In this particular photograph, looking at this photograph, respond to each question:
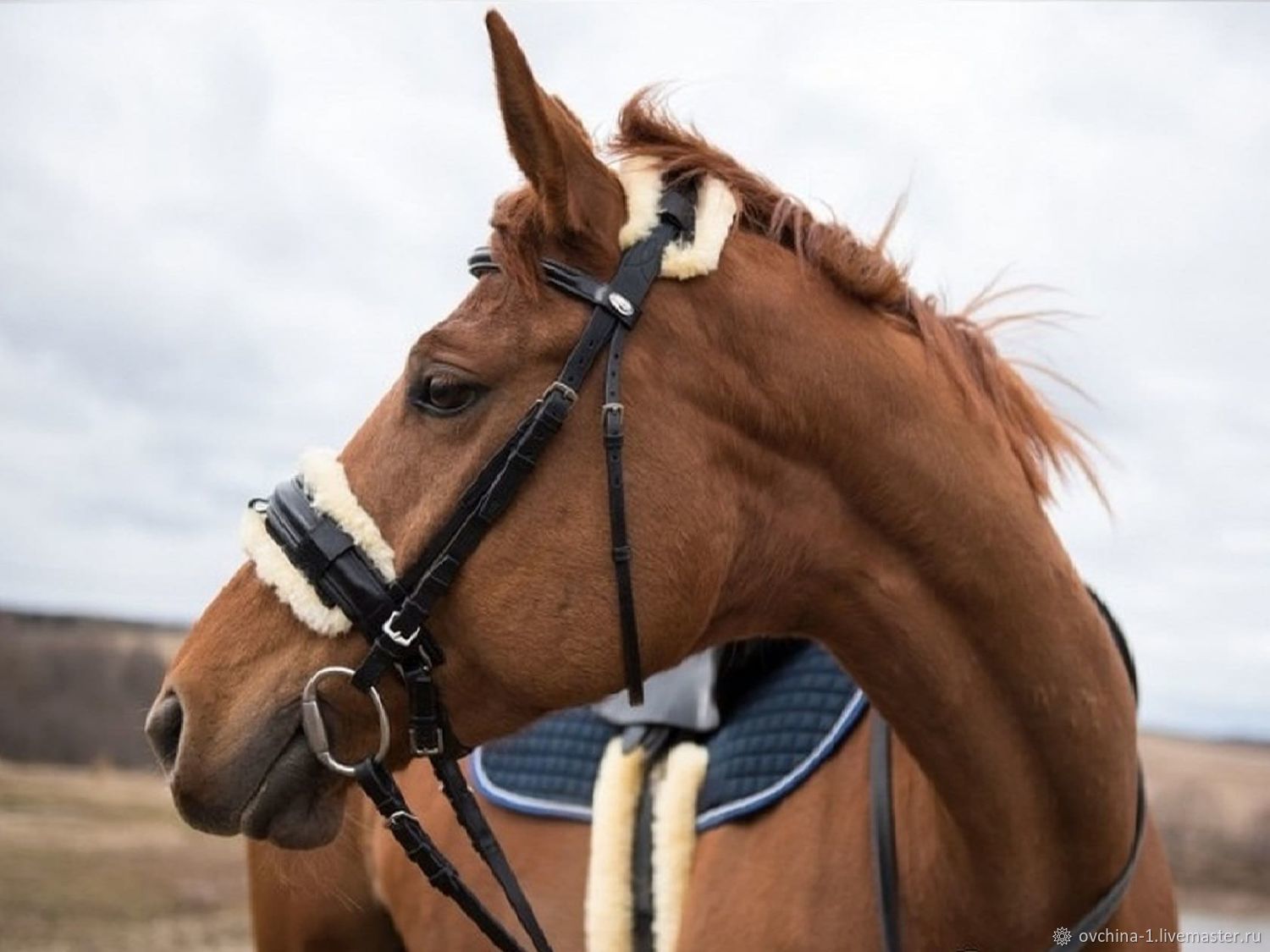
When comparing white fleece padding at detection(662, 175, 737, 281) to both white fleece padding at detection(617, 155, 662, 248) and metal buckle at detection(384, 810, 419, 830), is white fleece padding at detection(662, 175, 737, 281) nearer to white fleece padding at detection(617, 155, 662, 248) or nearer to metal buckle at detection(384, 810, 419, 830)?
white fleece padding at detection(617, 155, 662, 248)

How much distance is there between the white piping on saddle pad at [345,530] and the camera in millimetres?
2379

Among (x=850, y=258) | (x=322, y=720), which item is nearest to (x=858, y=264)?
(x=850, y=258)

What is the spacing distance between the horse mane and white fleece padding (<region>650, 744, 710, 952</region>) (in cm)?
120

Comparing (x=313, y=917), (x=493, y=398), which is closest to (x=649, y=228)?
(x=493, y=398)

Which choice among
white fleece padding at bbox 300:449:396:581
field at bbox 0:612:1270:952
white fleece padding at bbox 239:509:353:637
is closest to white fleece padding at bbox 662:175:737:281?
white fleece padding at bbox 300:449:396:581

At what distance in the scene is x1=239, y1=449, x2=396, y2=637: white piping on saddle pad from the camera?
2.38 m

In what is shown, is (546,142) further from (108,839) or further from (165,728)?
(108,839)

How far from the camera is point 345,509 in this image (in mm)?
2396

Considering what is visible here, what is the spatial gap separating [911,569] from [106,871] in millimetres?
12473

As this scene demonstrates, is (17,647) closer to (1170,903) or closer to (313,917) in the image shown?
(313,917)

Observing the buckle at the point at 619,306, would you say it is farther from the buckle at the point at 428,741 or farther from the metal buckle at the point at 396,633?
the buckle at the point at 428,741

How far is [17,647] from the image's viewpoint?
1315 cm

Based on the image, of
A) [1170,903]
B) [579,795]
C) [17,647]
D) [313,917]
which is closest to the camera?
[1170,903]

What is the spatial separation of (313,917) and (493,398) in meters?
2.88
